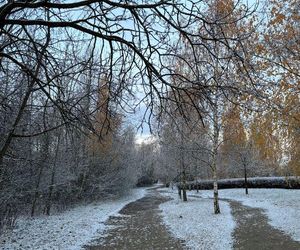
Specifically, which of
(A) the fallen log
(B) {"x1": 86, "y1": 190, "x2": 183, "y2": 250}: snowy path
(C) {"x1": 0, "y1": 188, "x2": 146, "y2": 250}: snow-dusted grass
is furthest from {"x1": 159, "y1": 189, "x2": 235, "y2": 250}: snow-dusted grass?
(A) the fallen log

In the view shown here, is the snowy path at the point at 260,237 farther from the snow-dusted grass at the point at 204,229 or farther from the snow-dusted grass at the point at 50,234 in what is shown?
the snow-dusted grass at the point at 50,234

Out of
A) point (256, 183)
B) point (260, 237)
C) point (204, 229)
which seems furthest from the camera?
point (256, 183)

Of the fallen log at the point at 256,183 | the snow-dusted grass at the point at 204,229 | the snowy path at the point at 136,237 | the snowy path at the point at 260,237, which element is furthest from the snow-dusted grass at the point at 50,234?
the fallen log at the point at 256,183

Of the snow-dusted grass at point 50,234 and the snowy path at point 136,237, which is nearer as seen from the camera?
the snow-dusted grass at point 50,234

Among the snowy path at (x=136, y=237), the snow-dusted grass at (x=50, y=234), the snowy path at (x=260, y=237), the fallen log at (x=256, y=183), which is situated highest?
the fallen log at (x=256, y=183)

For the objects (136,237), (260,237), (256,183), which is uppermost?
(256,183)

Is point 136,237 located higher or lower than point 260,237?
lower

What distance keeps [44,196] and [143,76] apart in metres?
14.7

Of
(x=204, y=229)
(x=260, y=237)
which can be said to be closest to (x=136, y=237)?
(x=204, y=229)

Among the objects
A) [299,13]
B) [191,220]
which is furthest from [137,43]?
[191,220]

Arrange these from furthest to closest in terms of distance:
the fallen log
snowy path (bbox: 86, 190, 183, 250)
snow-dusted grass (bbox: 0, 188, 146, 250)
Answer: the fallen log < snowy path (bbox: 86, 190, 183, 250) < snow-dusted grass (bbox: 0, 188, 146, 250)

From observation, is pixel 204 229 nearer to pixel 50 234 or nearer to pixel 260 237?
pixel 260 237

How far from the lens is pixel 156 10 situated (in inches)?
135

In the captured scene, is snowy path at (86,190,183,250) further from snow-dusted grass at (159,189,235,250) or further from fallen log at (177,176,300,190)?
fallen log at (177,176,300,190)
